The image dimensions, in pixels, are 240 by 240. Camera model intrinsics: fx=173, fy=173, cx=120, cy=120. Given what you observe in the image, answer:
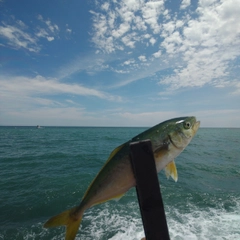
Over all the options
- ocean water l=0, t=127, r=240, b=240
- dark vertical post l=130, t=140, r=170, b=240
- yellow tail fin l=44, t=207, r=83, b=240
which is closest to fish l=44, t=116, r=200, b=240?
yellow tail fin l=44, t=207, r=83, b=240

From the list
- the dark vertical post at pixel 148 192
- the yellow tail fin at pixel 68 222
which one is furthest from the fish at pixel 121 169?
the dark vertical post at pixel 148 192

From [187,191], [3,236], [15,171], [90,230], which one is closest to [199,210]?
[187,191]

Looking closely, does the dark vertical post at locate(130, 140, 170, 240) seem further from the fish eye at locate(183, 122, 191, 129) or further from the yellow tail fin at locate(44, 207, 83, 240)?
the yellow tail fin at locate(44, 207, 83, 240)

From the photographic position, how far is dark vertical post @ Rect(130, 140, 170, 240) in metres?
1.69

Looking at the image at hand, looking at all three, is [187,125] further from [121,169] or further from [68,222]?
[68,222]

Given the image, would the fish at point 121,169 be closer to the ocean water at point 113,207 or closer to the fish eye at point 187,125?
the fish eye at point 187,125

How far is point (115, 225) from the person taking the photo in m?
8.69

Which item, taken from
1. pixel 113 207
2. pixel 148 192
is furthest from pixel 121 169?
pixel 113 207

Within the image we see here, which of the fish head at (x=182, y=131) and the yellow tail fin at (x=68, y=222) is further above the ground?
the fish head at (x=182, y=131)

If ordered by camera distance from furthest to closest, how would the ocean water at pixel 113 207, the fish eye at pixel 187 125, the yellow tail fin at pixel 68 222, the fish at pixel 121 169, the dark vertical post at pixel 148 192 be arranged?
the ocean water at pixel 113 207
the fish eye at pixel 187 125
the yellow tail fin at pixel 68 222
the fish at pixel 121 169
the dark vertical post at pixel 148 192

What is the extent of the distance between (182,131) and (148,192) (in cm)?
89

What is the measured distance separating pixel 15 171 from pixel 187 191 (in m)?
17.1

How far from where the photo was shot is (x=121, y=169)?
195cm

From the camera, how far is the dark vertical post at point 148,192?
169cm
